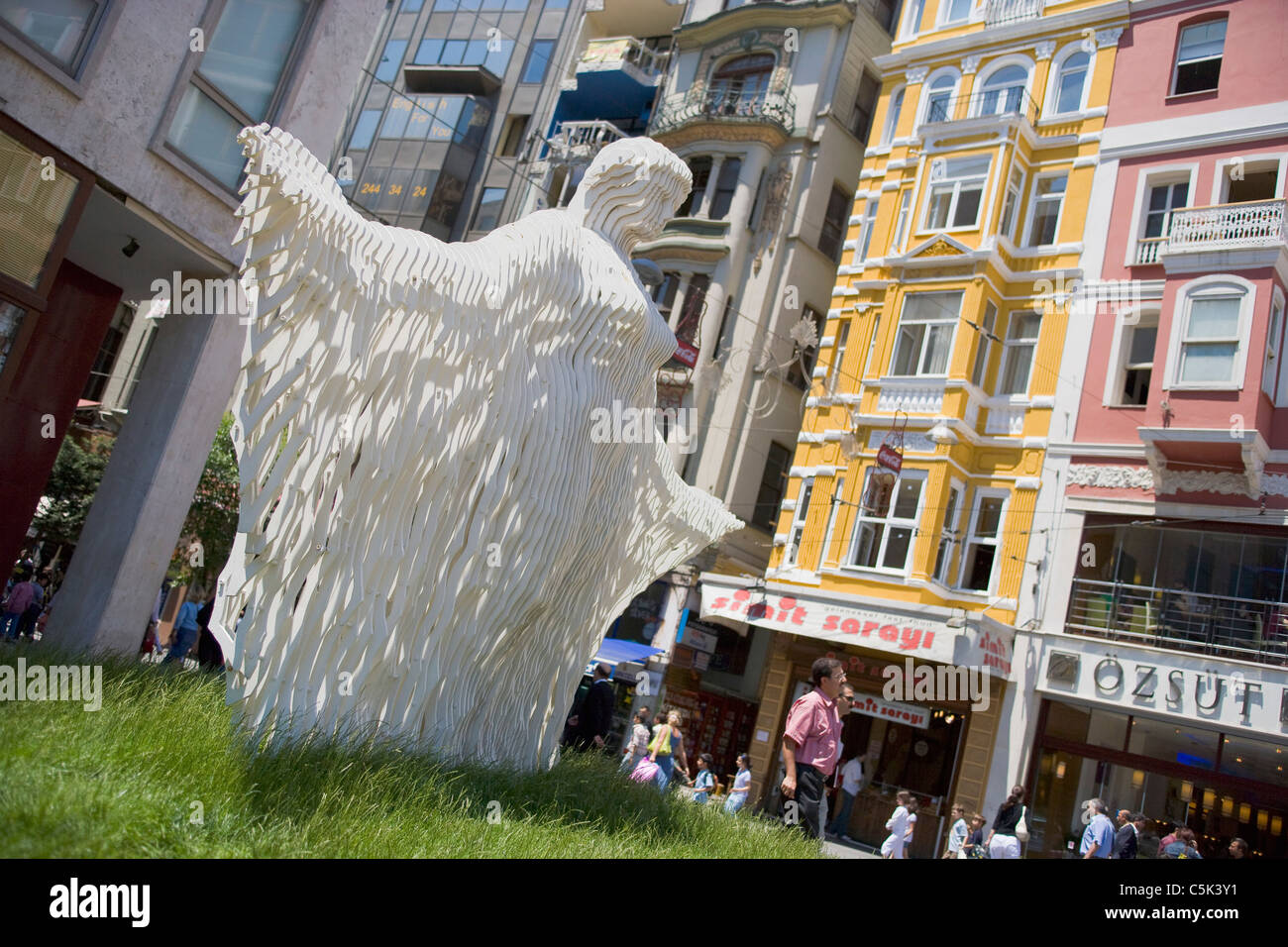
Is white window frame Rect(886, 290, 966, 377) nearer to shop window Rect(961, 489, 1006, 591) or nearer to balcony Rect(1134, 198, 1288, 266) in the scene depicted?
shop window Rect(961, 489, 1006, 591)

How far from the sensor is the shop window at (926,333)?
21.1 meters

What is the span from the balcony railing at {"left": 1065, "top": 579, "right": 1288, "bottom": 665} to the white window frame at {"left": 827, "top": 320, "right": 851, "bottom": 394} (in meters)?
7.36

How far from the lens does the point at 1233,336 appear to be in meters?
17.2

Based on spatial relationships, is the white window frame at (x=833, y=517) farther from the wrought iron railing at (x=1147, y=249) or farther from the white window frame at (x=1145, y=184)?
the wrought iron railing at (x=1147, y=249)

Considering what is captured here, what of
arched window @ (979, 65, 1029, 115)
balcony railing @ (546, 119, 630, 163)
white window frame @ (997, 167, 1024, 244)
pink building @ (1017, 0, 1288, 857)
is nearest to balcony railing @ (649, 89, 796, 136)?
balcony railing @ (546, 119, 630, 163)

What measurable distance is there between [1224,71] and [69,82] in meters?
20.1

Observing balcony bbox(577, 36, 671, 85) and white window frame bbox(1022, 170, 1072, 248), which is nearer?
white window frame bbox(1022, 170, 1072, 248)

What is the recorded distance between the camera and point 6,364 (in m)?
8.21

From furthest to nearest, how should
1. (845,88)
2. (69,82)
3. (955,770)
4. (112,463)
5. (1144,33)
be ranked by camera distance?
1. (845,88)
2. (1144,33)
3. (955,770)
4. (112,463)
5. (69,82)

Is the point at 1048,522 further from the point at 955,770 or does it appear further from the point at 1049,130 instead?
the point at 1049,130

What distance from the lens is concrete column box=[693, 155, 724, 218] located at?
2856 centimetres

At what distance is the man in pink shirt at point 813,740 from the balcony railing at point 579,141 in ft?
85.8

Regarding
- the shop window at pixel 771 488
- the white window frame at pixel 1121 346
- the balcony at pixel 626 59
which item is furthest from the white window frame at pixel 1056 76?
the balcony at pixel 626 59
